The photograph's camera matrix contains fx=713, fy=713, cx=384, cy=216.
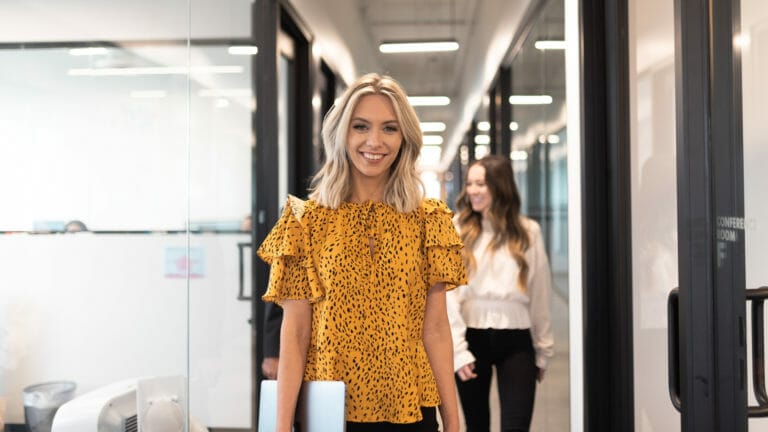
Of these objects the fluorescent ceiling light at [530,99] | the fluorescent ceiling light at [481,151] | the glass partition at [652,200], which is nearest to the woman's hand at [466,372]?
the glass partition at [652,200]

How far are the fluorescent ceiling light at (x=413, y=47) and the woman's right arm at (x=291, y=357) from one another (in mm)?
1965

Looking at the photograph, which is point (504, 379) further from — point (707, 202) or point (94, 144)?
point (94, 144)

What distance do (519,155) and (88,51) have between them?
2247mm

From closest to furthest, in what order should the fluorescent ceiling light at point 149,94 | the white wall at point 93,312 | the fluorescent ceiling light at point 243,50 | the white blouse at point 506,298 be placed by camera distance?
the white wall at point 93,312, the fluorescent ceiling light at point 149,94, the white blouse at point 506,298, the fluorescent ceiling light at point 243,50

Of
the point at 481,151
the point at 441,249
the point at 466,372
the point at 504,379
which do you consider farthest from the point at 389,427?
the point at 481,151

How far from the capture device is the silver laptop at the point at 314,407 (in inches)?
64.8

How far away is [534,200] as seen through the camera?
369 centimetres

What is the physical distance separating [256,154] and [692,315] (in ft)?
6.94

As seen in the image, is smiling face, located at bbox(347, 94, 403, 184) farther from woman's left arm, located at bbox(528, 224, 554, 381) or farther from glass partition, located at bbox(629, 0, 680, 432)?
woman's left arm, located at bbox(528, 224, 554, 381)

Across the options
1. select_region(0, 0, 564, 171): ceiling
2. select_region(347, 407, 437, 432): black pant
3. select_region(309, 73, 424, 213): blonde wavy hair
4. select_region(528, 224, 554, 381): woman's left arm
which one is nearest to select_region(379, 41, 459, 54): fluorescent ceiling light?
select_region(0, 0, 564, 171): ceiling

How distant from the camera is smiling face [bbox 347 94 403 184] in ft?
5.71

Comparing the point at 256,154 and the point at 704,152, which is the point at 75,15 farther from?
the point at 704,152

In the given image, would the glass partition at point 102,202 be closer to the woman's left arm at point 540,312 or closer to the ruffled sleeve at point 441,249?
the ruffled sleeve at point 441,249

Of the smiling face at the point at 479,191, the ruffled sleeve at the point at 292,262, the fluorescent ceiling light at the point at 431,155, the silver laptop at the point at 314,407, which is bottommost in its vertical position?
the silver laptop at the point at 314,407
